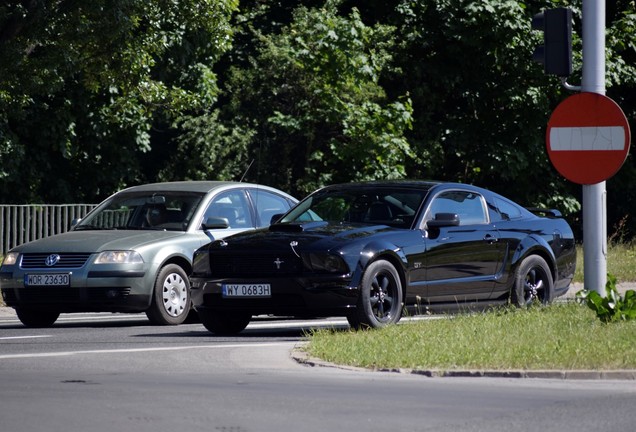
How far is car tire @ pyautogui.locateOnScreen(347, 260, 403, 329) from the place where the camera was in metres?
13.6

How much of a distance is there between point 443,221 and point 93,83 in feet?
47.6

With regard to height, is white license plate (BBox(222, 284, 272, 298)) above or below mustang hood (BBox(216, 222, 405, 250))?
below

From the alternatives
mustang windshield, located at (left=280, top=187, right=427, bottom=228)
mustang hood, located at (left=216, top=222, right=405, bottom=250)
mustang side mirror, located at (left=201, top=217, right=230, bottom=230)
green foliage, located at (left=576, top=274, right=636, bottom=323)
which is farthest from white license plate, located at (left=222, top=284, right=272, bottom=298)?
green foliage, located at (left=576, top=274, right=636, bottom=323)

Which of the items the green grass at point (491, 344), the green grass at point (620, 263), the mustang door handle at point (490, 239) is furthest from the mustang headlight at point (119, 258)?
the green grass at point (620, 263)

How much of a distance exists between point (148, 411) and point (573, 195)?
2946 centimetres

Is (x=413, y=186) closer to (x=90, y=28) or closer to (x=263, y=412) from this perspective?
(x=263, y=412)

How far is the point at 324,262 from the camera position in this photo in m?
13.6

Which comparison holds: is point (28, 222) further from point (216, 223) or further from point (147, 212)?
point (216, 223)

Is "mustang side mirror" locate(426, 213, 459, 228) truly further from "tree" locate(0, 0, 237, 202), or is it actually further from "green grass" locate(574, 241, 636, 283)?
Result: "tree" locate(0, 0, 237, 202)

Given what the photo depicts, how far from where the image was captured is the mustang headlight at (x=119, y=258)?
15.7 metres

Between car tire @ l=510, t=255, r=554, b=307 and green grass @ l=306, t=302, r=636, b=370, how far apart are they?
179cm

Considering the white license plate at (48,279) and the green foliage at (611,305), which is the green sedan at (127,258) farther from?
the green foliage at (611,305)

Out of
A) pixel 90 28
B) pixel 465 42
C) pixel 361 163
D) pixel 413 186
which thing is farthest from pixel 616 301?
pixel 465 42

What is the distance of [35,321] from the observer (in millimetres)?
16203
